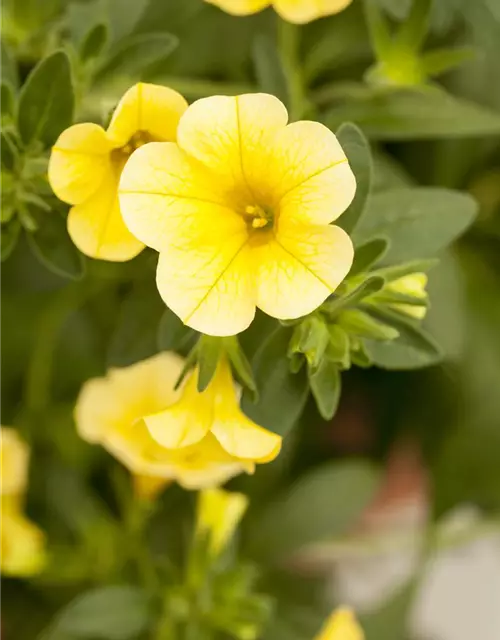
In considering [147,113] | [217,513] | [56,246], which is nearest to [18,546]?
[217,513]

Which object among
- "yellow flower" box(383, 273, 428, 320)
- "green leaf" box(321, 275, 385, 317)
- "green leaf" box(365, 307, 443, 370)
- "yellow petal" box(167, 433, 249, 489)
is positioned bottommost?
"yellow petal" box(167, 433, 249, 489)

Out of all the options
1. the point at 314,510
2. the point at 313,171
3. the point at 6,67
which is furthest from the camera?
the point at 314,510

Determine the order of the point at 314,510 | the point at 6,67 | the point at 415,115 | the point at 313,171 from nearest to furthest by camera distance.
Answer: the point at 313,171
the point at 6,67
the point at 415,115
the point at 314,510

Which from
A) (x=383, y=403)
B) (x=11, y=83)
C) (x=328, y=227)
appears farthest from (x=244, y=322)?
(x=383, y=403)

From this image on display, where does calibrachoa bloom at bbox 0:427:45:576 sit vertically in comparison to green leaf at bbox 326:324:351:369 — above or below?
Answer: below

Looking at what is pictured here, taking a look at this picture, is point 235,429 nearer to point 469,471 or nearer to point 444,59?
point 444,59

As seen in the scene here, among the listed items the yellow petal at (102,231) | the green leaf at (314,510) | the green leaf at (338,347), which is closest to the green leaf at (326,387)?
the green leaf at (338,347)

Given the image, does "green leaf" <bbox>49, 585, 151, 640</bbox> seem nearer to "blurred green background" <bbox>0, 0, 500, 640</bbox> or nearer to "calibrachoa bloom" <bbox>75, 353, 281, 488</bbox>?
"blurred green background" <bbox>0, 0, 500, 640</bbox>

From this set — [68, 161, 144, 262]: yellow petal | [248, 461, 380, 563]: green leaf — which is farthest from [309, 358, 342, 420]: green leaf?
[248, 461, 380, 563]: green leaf
